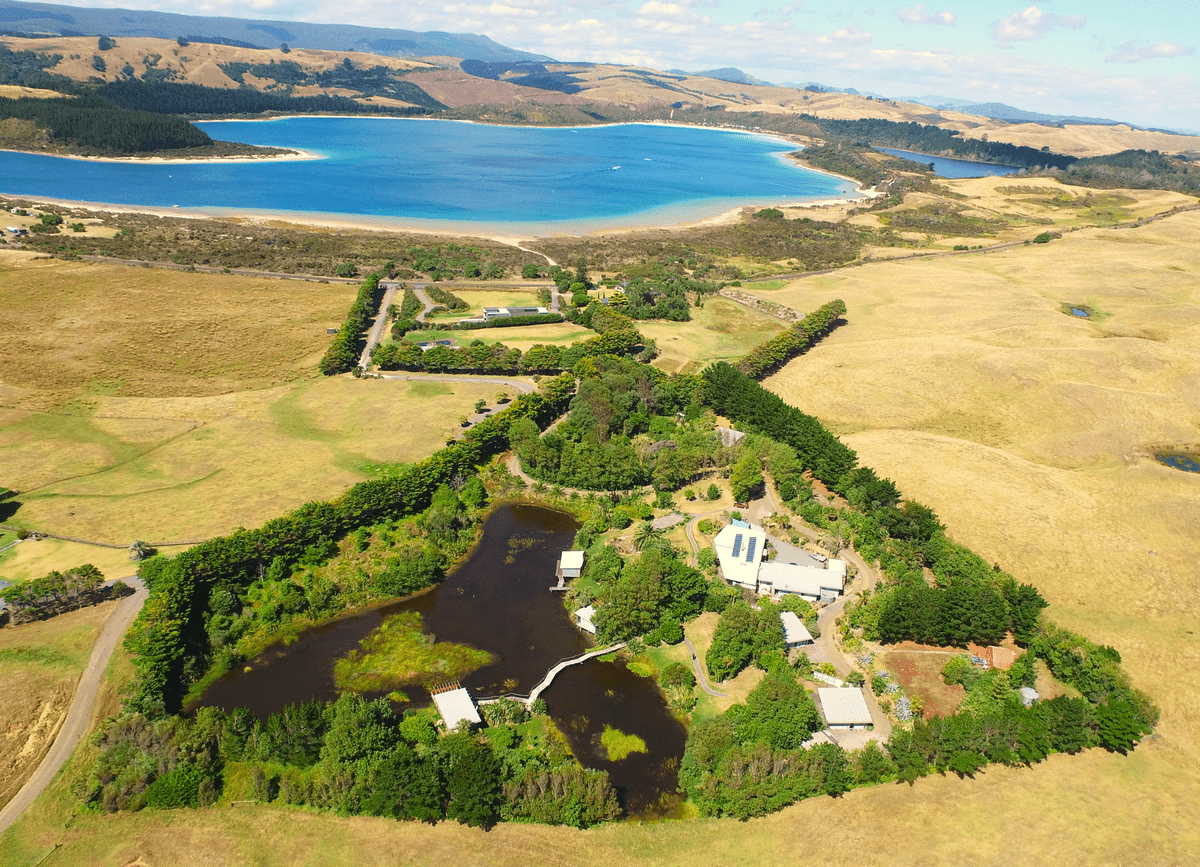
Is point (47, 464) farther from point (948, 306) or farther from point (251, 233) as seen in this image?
point (948, 306)

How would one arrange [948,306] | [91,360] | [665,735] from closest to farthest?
[665,735], [91,360], [948,306]

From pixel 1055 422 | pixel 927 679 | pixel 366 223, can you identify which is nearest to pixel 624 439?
pixel 927 679

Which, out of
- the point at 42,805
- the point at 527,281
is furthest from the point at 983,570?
the point at 527,281

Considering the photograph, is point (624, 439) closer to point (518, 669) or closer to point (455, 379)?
point (455, 379)

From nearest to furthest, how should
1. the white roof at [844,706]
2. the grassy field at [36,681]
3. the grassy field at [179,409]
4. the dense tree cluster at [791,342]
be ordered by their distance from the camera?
the grassy field at [36,681] < the white roof at [844,706] < the grassy field at [179,409] < the dense tree cluster at [791,342]

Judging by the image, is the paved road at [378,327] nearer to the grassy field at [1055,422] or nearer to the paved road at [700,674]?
the grassy field at [1055,422]

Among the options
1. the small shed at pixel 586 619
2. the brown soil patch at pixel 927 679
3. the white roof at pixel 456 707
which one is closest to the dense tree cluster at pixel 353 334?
the small shed at pixel 586 619
